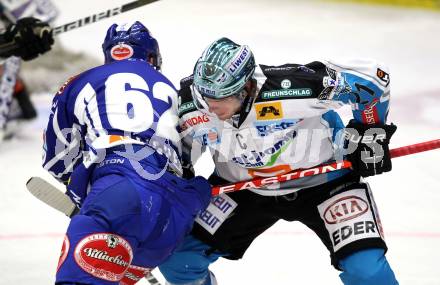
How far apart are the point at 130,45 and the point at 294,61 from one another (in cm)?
357

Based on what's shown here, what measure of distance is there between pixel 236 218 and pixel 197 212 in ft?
0.77

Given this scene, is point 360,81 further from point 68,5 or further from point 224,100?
point 68,5

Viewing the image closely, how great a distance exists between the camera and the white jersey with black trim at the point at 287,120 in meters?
2.96

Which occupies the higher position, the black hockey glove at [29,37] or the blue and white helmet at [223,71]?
the blue and white helmet at [223,71]

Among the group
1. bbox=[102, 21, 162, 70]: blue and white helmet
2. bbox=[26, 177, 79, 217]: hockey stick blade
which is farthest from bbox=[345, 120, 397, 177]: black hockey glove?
bbox=[26, 177, 79, 217]: hockey stick blade

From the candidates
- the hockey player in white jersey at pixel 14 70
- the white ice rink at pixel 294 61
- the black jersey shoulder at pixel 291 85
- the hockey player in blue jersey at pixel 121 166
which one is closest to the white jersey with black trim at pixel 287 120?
the black jersey shoulder at pixel 291 85

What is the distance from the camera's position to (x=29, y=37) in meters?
4.38

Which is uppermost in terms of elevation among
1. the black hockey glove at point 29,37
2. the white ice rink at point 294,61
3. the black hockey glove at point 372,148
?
the black hockey glove at point 372,148

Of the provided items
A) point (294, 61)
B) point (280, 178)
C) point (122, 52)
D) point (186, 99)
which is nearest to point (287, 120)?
point (280, 178)

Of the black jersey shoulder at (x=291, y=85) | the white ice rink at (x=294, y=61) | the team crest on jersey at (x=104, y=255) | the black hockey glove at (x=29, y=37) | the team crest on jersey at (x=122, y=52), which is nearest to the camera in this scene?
the team crest on jersey at (x=104, y=255)

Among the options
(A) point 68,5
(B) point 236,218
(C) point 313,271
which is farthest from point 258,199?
(A) point 68,5

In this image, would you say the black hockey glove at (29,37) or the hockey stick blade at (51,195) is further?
the black hockey glove at (29,37)

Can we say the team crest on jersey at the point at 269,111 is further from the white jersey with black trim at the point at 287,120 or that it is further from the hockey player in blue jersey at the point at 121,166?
the hockey player in blue jersey at the point at 121,166

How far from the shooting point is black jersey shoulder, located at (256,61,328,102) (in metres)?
2.95
